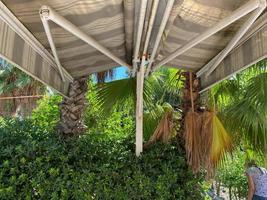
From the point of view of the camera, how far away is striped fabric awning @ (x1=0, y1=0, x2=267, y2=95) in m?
3.13

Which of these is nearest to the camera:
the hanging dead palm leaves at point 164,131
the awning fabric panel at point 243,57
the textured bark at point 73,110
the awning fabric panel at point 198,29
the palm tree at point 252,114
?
the awning fabric panel at point 198,29

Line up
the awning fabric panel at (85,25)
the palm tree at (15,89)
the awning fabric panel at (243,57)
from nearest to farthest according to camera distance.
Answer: the awning fabric panel at (85,25), the awning fabric panel at (243,57), the palm tree at (15,89)

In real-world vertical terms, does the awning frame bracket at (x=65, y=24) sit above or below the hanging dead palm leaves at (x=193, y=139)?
above

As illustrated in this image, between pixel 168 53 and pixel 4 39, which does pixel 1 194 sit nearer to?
pixel 4 39

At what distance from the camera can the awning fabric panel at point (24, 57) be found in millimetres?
3029

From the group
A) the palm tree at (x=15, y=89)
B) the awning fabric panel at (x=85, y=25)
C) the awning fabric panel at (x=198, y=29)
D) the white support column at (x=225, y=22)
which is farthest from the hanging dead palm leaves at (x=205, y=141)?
the palm tree at (x=15, y=89)

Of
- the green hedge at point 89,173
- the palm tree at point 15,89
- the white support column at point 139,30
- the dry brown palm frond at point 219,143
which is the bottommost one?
the green hedge at point 89,173

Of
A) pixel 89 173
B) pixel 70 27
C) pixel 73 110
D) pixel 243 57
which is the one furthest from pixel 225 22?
pixel 73 110

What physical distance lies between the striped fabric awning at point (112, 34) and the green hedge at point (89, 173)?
3.61 ft

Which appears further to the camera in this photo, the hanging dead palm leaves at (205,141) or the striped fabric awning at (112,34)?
the hanging dead palm leaves at (205,141)

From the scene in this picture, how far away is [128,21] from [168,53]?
126cm

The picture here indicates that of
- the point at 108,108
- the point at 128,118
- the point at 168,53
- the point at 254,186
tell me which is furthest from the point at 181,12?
the point at 128,118

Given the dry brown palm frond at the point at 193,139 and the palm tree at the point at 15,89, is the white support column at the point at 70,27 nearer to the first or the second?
the dry brown palm frond at the point at 193,139

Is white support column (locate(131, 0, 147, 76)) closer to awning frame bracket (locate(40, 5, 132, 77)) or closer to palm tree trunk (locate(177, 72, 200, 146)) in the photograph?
awning frame bracket (locate(40, 5, 132, 77))
